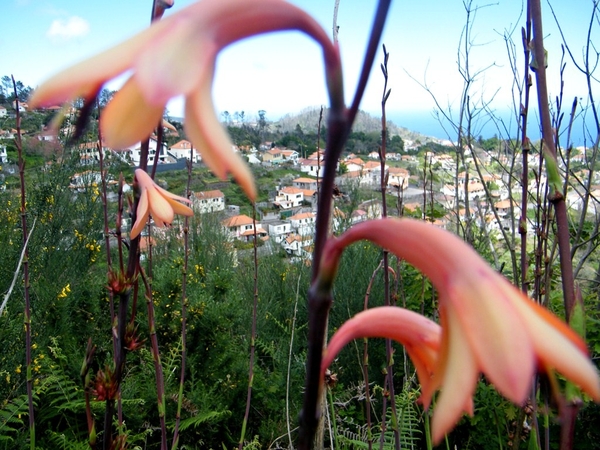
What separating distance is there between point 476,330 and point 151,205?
0.67 meters

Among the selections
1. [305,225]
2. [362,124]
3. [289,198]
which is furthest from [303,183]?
[305,225]

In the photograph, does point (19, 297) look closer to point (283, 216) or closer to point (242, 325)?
point (242, 325)

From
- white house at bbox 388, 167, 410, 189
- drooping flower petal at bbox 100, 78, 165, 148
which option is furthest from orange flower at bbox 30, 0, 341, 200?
white house at bbox 388, 167, 410, 189

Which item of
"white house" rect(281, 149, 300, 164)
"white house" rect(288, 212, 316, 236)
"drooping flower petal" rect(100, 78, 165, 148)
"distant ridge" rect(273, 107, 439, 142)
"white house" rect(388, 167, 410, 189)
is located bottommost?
"white house" rect(288, 212, 316, 236)

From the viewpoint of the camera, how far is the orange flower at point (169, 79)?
0.95 feet

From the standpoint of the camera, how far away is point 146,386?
8.63ft


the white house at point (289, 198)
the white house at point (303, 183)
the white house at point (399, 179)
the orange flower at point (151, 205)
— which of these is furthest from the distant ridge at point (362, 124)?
the orange flower at point (151, 205)

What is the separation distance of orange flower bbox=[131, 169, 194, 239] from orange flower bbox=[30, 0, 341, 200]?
0.48 meters

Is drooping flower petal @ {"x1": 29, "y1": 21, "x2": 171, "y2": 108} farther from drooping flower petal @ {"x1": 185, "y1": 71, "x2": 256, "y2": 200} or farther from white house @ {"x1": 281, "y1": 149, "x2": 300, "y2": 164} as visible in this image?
white house @ {"x1": 281, "y1": 149, "x2": 300, "y2": 164}

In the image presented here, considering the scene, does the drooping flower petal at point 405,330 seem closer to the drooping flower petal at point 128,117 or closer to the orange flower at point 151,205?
the drooping flower petal at point 128,117

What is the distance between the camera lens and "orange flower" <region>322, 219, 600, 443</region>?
0.27m

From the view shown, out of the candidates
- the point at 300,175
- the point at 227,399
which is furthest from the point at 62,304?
the point at 300,175

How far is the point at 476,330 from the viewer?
0.95ft

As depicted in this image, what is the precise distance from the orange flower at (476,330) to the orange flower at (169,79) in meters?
0.12
